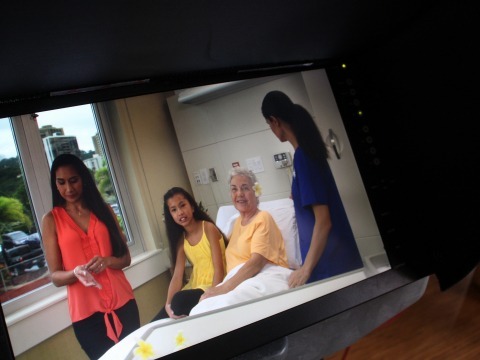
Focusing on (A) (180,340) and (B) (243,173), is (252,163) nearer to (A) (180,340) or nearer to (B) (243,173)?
(B) (243,173)

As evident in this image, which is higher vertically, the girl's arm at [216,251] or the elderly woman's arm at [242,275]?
the girl's arm at [216,251]

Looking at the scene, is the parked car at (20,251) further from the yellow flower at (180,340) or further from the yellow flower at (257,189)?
the yellow flower at (257,189)

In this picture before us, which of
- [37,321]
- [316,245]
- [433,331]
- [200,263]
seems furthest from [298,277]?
[37,321]

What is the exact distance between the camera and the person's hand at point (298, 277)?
0.67 m

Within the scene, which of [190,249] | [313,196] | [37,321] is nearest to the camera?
[37,321]

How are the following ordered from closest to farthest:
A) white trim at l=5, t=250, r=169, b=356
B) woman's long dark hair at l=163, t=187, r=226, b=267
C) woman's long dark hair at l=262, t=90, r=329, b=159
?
1. white trim at l=5, t=250, r=169, b=356
2. woman's long dark hair at l=163, t=187, r=226, b=267
3. woman's long dark hair at l=262, t=90, r=329, b=159

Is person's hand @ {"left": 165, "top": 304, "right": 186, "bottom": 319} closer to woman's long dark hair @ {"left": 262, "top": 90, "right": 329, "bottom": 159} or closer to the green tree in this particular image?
the green tree

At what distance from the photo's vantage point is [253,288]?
64 cm

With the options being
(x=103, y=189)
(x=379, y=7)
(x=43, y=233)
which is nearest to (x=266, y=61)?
(x=379, y=7)

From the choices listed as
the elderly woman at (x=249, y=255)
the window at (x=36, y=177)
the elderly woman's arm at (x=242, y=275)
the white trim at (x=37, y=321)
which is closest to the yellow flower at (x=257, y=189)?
the elderly woman at (x=249, y=255)

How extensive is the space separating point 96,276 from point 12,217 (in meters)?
0.14

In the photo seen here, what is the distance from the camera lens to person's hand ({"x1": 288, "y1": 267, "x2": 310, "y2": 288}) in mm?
670

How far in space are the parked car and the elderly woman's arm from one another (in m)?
0.24

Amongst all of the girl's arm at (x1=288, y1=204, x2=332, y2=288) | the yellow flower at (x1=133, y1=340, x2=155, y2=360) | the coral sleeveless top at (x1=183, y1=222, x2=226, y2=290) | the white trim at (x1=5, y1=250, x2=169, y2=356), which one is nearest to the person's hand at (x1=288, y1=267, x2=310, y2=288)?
the girl's arm at (x1=288, y1=204, x2=332, y2=288)
